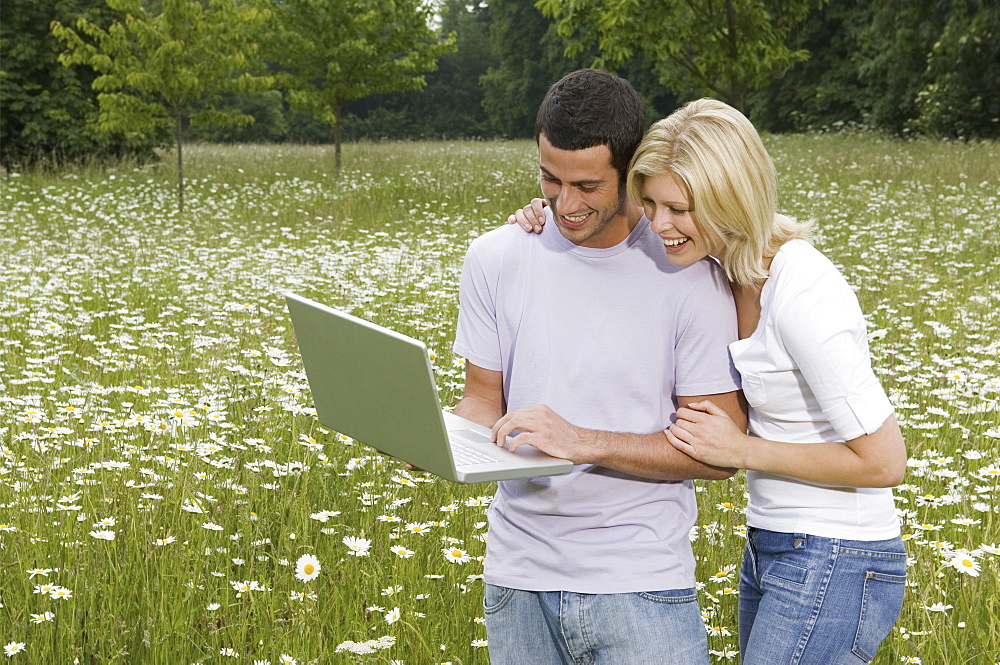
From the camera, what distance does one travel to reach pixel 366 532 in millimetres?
3990

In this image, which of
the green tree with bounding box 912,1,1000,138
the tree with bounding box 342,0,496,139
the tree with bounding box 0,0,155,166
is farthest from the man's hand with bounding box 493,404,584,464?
the tree with bounding box 342,0,496,139

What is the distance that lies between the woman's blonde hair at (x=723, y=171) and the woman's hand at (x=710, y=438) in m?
0.30

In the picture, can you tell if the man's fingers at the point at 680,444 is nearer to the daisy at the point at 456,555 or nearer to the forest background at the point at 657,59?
the daisy at the point at 456,555

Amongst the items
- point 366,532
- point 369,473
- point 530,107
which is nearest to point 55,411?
point 369,473

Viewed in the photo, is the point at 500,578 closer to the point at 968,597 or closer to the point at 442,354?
the point at 968,597

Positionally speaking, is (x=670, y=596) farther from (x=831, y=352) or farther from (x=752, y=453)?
(x=831, y=352)

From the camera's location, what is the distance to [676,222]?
2.06m

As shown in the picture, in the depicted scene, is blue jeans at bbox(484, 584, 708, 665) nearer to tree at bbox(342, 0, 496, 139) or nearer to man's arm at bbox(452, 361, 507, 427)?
man's arm at bbox(452, 361, 507, 427)

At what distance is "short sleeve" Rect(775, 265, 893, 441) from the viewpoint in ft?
6.46

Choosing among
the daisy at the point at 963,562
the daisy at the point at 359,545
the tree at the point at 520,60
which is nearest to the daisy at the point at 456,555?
the daisy at the point at 359,545

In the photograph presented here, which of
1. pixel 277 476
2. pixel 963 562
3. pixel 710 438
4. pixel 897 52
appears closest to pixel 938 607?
pixel 963 562

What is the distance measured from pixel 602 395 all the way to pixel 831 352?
1.64 ft

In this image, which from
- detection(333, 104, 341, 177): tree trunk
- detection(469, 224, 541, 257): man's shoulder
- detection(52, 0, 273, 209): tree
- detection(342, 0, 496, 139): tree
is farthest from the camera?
detection(342, 0, 496, 139): tree

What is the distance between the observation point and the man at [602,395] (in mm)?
2088
